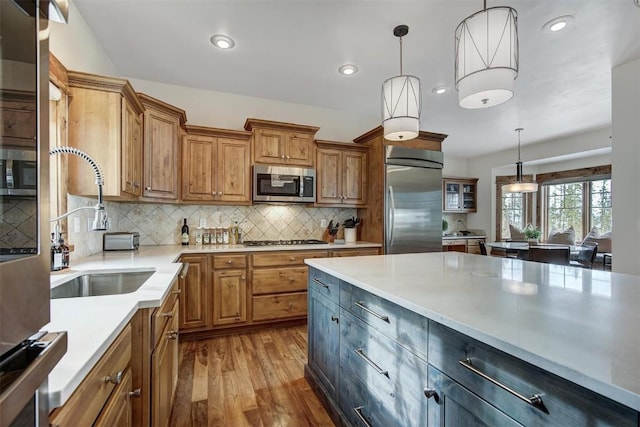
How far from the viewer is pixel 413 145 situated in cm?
394

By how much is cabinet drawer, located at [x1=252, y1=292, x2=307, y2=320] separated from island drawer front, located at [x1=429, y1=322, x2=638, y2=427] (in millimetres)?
2476

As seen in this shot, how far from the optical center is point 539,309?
1.01m

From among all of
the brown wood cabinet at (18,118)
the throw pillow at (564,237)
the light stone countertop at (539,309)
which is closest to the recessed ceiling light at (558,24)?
the light stone countertop at (539,309)

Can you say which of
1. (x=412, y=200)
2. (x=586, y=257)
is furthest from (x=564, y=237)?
(x=412, y=200)

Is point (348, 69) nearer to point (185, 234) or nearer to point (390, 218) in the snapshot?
point (390, 218)

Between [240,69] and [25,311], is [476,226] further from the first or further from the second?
[25,311]

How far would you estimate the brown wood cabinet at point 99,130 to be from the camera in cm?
208

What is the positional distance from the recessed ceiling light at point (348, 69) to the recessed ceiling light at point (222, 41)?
109cm

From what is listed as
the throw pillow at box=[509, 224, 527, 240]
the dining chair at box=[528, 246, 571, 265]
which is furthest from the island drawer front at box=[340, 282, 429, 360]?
the throw pillow at box=[509, 224, 527, 240]

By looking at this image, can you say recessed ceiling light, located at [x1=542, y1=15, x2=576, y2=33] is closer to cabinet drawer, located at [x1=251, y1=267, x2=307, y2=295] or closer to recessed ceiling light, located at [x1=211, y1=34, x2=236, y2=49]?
recessed ceiling light, located at [x1=211, y1=34, x2=236, y2=49]

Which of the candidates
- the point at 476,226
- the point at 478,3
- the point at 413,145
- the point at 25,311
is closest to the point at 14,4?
the point at 25,311

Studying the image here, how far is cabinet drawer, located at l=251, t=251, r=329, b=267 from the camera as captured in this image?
3.24 meters

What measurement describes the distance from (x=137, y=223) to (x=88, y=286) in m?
1.71

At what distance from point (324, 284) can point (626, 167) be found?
329cm
